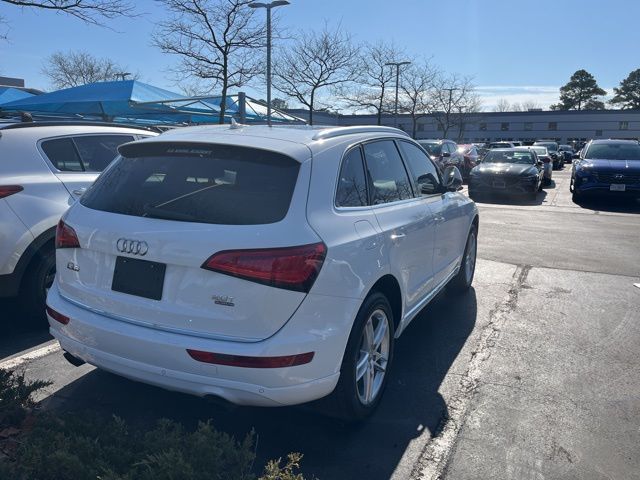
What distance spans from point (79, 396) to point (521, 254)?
6633 millimetres

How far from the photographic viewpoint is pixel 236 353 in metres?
2.63

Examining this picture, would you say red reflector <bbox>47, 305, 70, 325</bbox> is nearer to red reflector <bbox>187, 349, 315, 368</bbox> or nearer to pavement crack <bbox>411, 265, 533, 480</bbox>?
red reflector <bbox>187, 349, 315, 368</bbox>

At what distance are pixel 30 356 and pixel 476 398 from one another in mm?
3303

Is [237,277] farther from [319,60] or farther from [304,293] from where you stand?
[319,60]

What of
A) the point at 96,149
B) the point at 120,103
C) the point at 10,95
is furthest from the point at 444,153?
the point at 96,149

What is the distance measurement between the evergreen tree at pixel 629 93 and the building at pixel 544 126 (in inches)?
574

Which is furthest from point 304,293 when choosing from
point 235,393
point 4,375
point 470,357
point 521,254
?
point 521,254

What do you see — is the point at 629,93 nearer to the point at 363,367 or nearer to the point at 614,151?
the point at 614,151

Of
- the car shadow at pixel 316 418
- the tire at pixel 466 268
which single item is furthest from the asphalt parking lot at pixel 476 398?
the tire at pixel 466 268

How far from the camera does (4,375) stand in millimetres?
3037

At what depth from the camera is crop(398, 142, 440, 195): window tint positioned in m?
4.52

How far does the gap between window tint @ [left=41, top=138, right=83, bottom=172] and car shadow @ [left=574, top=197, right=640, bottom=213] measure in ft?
41.4

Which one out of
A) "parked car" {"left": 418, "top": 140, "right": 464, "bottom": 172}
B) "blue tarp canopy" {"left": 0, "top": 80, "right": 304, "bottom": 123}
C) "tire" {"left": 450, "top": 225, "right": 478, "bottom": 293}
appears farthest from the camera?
"parked car" {"left": 418, "top": 140, "right": 464, "bottom": 172}

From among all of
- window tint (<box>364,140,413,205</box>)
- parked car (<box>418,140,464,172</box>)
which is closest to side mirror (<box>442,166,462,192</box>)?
window tint (<box>364,140,413,205</box>)
